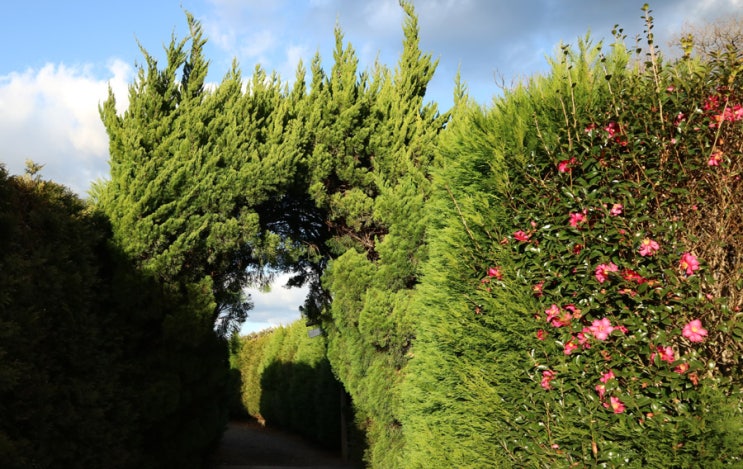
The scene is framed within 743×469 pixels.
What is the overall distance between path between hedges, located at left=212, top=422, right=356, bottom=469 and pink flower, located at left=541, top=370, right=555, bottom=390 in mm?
8282

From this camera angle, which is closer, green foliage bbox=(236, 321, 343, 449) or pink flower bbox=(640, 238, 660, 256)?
pink flower bbox=(640, 238, 660, 256)

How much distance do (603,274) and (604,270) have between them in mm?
28

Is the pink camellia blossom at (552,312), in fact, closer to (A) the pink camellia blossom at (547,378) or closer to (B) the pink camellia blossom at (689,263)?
(A) the pink camellia blossom at (547,378)

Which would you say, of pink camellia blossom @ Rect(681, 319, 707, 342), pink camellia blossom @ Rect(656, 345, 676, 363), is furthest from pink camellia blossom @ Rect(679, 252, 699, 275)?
pink camellia blossom @ Rect(656, 345, 676, 363)

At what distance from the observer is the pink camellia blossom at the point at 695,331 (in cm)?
385

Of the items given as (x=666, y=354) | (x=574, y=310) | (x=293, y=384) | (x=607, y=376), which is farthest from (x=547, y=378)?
(x=293, y=384)

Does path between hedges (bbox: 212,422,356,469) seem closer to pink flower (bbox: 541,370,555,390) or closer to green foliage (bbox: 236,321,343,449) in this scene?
green foliage (bbox: 236,321,343,449)

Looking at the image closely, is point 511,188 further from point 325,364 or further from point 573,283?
point 325,364

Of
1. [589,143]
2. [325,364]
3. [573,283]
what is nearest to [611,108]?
[589,143]

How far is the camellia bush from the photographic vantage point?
389 cm

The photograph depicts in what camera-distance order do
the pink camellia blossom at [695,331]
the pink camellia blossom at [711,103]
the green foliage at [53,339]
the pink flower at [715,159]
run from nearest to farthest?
the pink camellia blossom at [695,331], the pink flower at [715,159], the pink camellia blossom at [711,103], the green foliage at [53,339]

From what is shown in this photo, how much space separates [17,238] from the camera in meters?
6.52

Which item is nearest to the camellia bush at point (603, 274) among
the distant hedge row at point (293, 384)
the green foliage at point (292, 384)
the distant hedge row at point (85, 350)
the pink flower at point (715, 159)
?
the pink flower at point (715, 159)

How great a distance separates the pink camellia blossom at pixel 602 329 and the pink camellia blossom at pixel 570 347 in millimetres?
164
